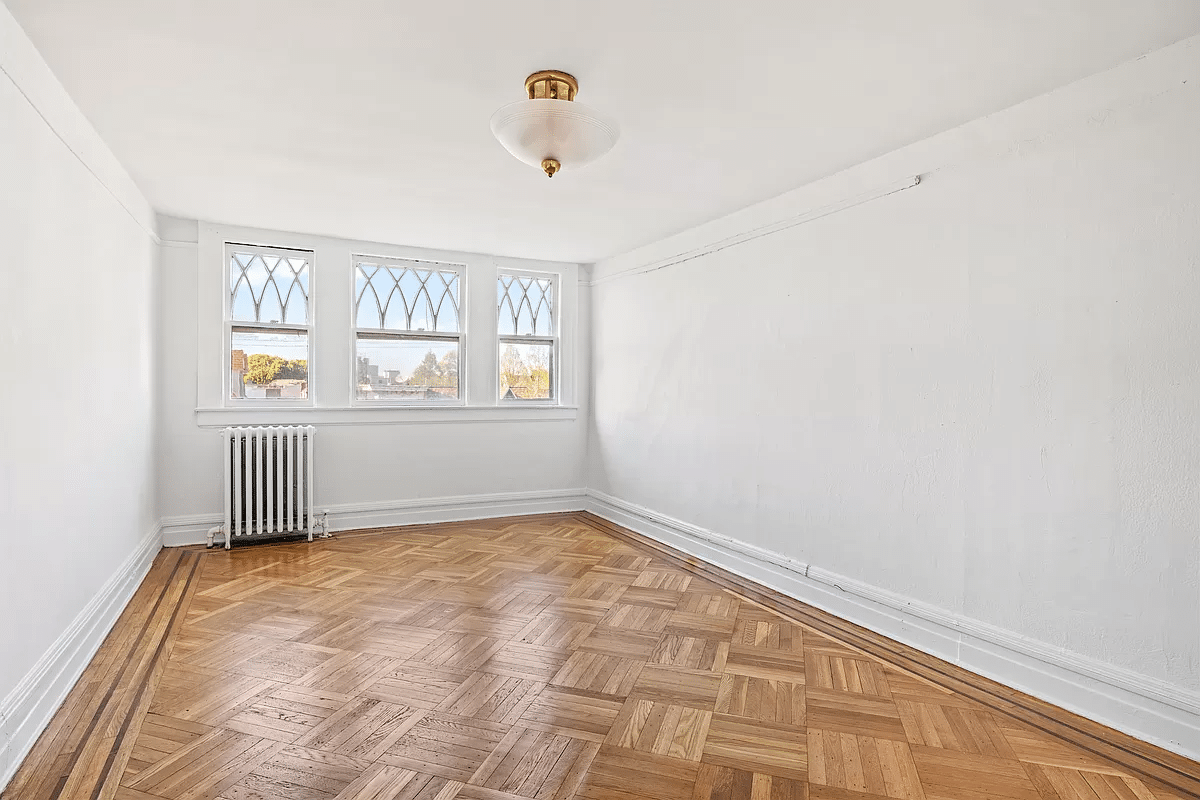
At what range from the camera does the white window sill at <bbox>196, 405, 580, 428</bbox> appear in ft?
16.5

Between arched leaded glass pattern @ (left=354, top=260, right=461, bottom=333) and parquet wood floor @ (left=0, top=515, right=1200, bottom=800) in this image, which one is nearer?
parquet wood floor @ (left=0, top=515, right=1200, bottom=800)

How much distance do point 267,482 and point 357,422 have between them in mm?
827

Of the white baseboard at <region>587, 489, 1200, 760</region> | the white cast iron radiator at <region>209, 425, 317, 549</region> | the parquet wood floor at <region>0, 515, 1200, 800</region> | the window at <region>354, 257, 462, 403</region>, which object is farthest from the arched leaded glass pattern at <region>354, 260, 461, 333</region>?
the white baseboard at <region>587, 489, 1200, 760</region>

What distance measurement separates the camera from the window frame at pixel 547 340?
612cm

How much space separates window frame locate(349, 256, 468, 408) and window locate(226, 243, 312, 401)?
0.35m

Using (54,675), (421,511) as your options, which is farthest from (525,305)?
(54,675)

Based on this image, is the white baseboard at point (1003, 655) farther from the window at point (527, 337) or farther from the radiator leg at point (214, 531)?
the radiator leg at point (214, 531)

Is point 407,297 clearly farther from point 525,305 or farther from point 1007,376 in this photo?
point 1007,376

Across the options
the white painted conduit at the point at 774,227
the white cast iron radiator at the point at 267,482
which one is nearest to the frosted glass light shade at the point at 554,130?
the white painted conduit at the point at 774,227

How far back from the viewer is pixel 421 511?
5711 millimetres

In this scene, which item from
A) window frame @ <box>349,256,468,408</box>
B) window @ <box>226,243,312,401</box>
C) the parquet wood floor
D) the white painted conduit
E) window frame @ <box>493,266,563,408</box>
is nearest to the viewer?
the parquet wood floor

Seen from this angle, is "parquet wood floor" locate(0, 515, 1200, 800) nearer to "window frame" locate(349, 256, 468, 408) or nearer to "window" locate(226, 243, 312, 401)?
"window" locate(226, 243, 312, 401)

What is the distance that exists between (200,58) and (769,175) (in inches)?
105

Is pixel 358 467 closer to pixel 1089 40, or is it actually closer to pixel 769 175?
pixel 769 175
